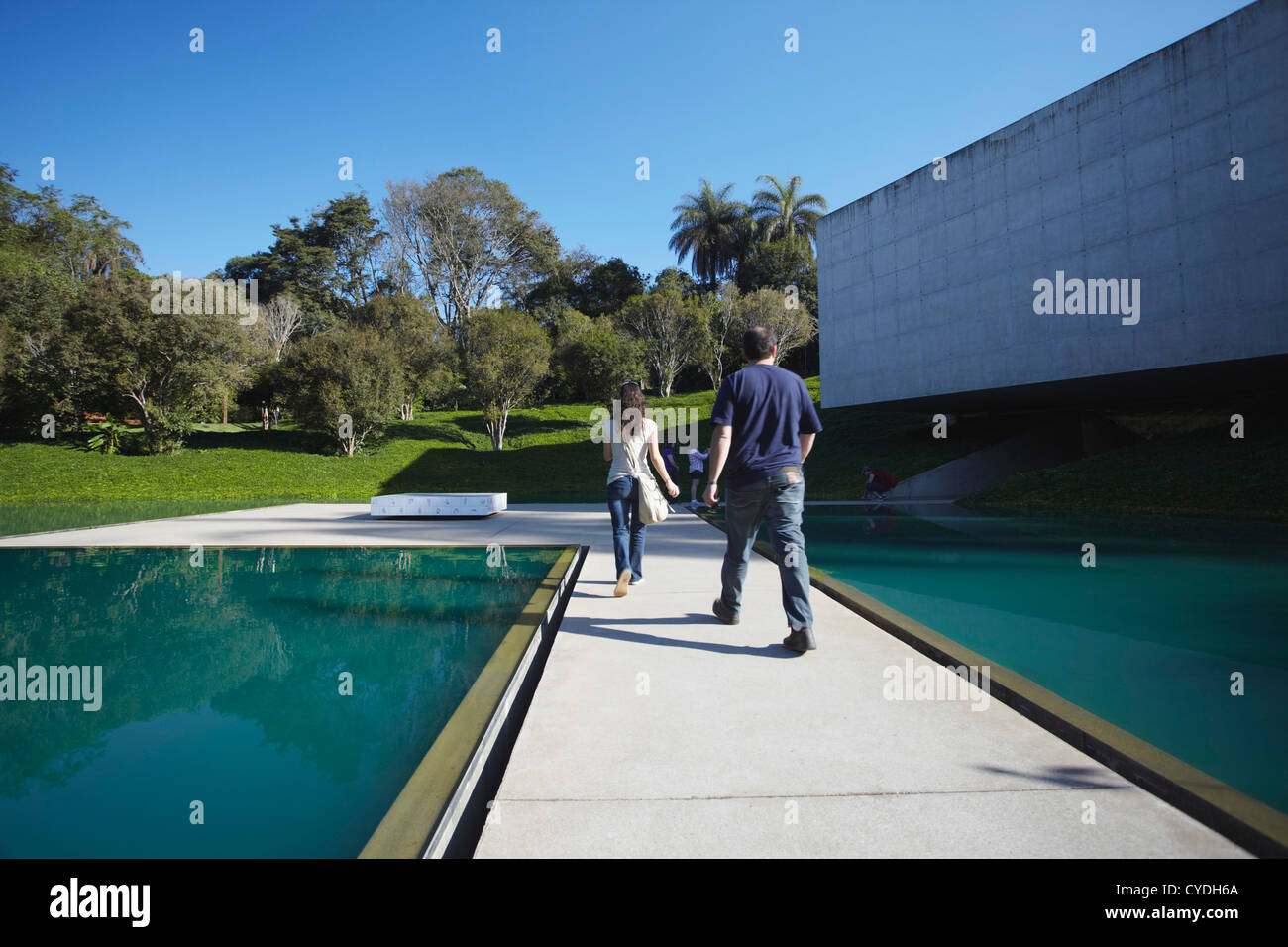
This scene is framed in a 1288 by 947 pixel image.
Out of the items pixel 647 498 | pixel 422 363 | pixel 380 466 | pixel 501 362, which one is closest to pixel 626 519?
pixel 647 498

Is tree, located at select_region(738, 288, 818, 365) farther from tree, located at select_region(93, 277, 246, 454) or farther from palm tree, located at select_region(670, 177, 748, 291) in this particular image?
tree, located at select_region(93, 277, 246, 454)

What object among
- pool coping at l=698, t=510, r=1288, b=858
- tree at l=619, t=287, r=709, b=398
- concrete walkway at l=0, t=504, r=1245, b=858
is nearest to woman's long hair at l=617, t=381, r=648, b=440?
concrete walkway at l=0, t=504, r=1245, b=858

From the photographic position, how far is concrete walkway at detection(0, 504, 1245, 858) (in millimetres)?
1926

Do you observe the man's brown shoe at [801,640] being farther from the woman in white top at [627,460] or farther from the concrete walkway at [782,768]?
the woman in white top at [627,460]

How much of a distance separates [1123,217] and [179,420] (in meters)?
28.6

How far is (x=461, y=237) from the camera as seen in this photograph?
129 feet

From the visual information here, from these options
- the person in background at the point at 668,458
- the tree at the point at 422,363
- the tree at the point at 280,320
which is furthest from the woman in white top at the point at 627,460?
the tree at the point at 280,320

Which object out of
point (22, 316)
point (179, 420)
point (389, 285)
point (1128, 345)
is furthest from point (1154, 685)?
point (389, 285)

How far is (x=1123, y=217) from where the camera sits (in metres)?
14.7

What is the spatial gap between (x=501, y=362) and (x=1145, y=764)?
2591cm

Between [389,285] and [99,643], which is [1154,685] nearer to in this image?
[99,643]

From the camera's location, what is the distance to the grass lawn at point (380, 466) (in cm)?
2116

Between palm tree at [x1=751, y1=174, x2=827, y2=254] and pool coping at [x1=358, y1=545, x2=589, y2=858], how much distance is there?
155ft

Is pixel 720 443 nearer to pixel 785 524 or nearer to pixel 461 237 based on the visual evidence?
pixel 785 524
